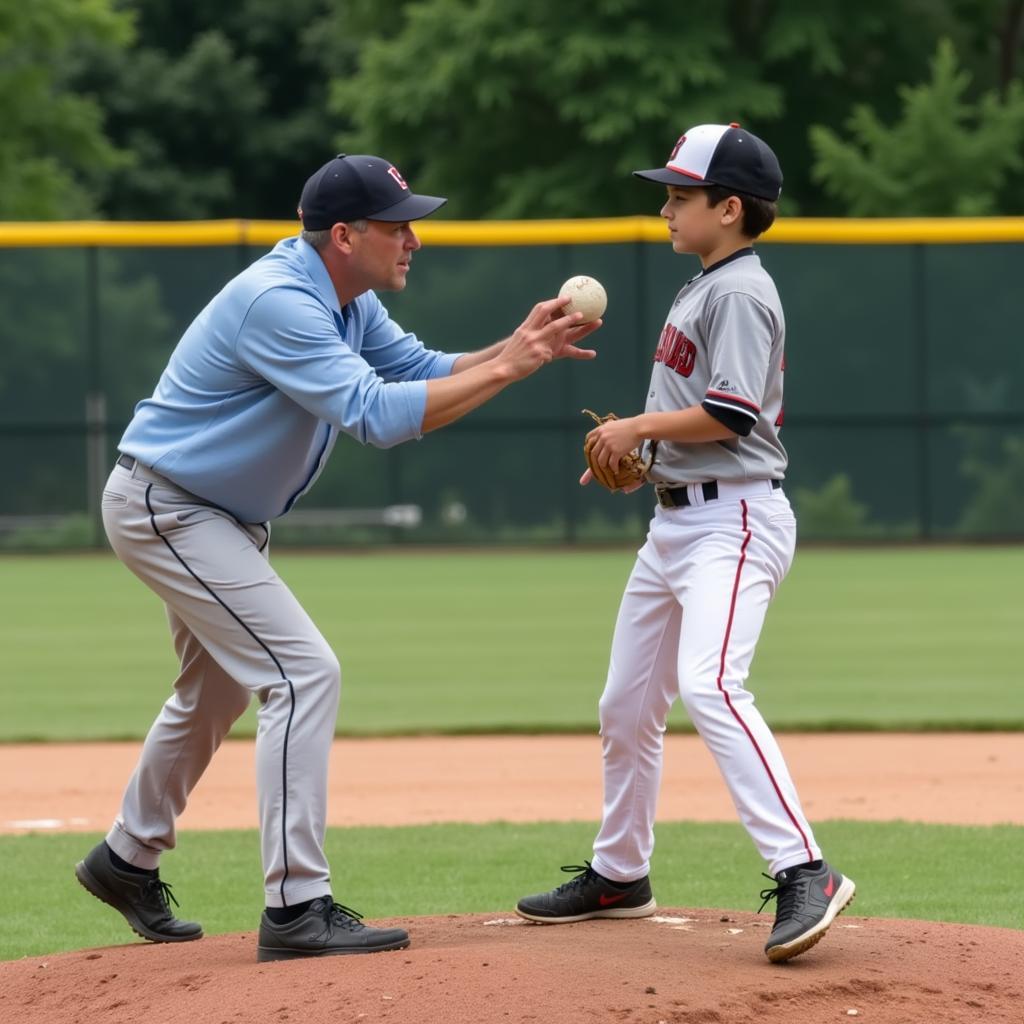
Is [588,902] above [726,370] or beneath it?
beneath

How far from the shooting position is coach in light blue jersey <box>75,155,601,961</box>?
14.0 feet

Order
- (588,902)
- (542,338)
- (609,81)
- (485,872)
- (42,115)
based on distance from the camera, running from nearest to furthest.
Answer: (542,338) < (588,902) < (485,872) < (609,81) < (42,115)

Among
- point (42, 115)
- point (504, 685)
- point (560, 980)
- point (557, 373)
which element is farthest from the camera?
point (42, 115)

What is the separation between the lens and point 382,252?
4500mm

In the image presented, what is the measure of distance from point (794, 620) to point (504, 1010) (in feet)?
34.0

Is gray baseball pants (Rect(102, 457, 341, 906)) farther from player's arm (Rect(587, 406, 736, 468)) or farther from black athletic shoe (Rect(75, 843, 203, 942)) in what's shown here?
player's arm (Rect(587, 406, 736, 468))

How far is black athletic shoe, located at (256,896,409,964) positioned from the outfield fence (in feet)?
51.3

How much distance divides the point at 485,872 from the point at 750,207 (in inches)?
102

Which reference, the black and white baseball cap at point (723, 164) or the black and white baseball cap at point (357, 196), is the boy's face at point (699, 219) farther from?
the black and white baseball cap at point (357, 196)

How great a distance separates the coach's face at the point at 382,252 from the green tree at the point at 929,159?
72.9 ft

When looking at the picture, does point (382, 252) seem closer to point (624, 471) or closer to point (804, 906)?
point (624, 471)

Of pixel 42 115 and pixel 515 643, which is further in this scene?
pixel 42 115

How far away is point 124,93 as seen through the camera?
38.9 meters

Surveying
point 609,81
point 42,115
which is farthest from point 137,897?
point 42,115
